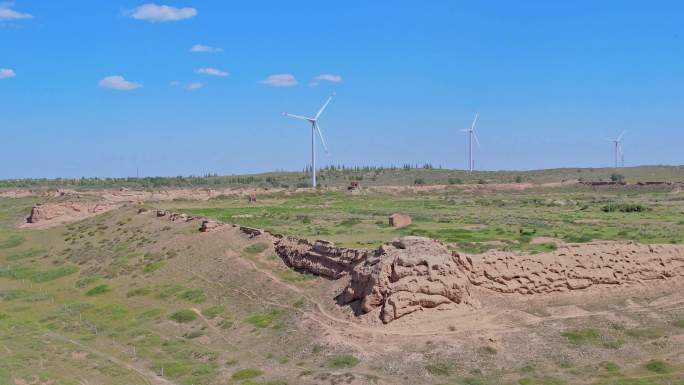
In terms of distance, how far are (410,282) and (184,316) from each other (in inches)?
453

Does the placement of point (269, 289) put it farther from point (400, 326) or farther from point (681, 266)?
point (681, 266)

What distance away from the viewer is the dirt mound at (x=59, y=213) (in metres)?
68.4

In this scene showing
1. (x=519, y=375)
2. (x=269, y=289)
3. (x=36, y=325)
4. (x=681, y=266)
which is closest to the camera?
(x=519, y=375)

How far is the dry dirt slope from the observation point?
23172mm

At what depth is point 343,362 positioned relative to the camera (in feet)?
77.8

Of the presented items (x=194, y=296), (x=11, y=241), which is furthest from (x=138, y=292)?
(x=11, y=241)

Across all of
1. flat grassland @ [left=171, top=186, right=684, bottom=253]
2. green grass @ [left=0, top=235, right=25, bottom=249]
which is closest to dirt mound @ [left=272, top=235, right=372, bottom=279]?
flat grassland @ [left=171, top=186, right=684, bottom=253]

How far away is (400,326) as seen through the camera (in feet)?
83.5

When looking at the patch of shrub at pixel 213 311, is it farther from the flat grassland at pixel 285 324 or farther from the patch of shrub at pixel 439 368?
the patch of shrub at pixel 439 368

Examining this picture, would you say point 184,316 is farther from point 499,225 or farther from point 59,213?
point 59,213

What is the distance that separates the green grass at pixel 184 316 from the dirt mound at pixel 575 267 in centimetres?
1235

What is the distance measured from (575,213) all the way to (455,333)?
136 ft

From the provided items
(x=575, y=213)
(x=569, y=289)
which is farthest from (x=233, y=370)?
(x=575, y=213)

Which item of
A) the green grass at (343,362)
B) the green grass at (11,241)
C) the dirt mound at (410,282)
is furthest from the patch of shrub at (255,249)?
the green grass at (11,241)
